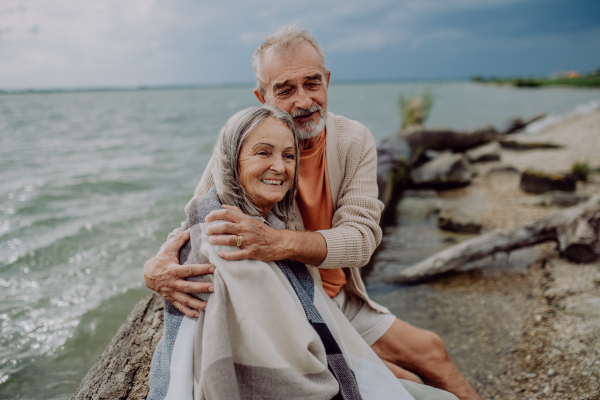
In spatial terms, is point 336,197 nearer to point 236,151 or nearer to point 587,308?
point 236,151

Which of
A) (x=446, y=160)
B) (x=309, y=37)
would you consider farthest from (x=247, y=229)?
(x=446, y=160)

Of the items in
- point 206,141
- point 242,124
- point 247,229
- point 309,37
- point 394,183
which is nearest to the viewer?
point 247,229

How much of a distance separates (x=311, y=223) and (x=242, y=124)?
0.94 meters

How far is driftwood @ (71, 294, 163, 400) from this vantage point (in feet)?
7.23

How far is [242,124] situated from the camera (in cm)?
190

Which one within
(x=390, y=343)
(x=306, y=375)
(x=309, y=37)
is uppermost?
(x=309, y=37)

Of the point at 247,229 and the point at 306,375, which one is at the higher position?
the point at 247,229

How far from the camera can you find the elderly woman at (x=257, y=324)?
157cm

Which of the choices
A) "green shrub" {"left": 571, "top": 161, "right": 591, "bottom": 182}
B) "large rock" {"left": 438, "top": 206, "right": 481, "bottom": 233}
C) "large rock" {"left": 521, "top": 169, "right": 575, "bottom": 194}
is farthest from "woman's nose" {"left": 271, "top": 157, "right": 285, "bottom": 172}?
"green shrub" {"left": 571, "top": 161, "right": 591, "bottom": 182}

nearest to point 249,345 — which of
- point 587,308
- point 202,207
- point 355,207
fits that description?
point 202,207

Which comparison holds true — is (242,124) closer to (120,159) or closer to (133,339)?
(133,339)

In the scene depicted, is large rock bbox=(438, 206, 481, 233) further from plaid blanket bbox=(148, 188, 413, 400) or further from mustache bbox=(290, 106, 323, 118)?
plaid blanket bbox=(148, 188, 413, 400)

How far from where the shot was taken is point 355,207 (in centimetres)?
234

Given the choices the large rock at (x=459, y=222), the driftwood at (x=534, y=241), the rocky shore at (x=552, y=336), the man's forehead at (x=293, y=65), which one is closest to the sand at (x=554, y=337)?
the rocky shore at (x=552, y=336)
